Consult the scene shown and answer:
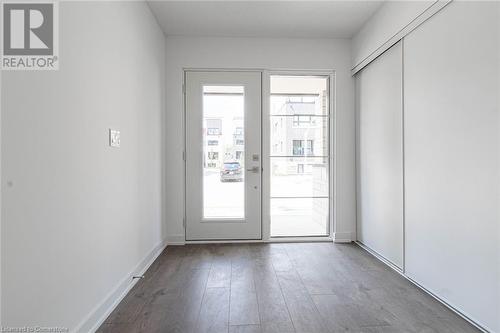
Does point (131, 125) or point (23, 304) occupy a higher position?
point (131, 125)

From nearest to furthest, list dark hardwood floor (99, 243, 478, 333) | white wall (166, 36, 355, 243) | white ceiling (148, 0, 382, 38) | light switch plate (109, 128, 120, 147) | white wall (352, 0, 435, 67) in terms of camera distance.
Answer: dark hardwood floor (99, 243, 478, 333) → light switch plate (109, 128, 120, 147) → white wall (352, 0, 435, 67) → white ceiling (148, 0, 382, 38) → white wall (166, 36, 355, 243)

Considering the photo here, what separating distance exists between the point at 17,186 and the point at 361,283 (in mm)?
2539

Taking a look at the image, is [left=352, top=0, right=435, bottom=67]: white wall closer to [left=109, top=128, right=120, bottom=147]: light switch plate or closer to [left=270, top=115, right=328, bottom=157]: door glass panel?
[left=270, top=115, right=328, bottom=157]: door glass panel

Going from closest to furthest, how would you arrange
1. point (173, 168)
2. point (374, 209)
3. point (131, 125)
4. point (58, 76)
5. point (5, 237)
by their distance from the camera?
point (5, 237), point (58, 76), point (131, 125), point (374, 209), point (173, 168)

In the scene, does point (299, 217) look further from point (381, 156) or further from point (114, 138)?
point (114, 138)

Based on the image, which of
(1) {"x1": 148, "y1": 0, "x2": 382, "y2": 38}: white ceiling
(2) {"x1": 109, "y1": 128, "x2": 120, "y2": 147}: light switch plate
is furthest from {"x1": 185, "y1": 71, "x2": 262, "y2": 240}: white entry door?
(2) {"x1": 109, "y1": 128, "x2": 120, "y2": 147}: light switch plate

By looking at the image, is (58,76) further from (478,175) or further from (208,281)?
(478,175)

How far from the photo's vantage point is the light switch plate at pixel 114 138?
2.04 meters

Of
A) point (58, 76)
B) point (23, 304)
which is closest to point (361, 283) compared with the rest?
point (23, 304)

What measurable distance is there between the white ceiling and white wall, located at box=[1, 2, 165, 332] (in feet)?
1.55

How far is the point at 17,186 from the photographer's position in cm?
121

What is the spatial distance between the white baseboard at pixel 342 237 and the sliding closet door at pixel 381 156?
0.44 feet

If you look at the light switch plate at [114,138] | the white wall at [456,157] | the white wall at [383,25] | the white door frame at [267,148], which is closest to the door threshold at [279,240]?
the white door frame at [267,148]

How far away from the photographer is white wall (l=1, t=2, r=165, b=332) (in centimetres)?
121
